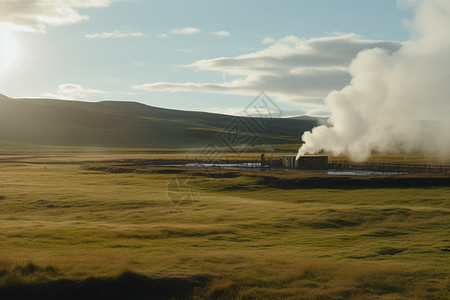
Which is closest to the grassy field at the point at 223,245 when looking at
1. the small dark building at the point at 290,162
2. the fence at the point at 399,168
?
the fence at the point at 399,168

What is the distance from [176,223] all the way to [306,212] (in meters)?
12.2

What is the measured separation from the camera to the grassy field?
2123cm

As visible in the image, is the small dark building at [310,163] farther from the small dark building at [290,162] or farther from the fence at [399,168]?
the fence at [399,168]

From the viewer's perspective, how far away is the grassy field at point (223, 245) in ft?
69.7

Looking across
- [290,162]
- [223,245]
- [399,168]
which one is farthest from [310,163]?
[223,245]

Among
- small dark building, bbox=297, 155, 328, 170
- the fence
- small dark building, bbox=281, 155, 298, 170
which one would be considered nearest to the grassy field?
the fence

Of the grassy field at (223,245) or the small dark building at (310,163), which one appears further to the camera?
the small dark building at (310,163)

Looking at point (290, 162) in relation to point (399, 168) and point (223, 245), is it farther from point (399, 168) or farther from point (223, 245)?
point (223, 245)

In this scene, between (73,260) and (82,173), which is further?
(82,173)

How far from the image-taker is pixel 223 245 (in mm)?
30594

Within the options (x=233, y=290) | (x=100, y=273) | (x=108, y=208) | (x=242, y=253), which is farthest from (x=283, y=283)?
(x=108, y=208)

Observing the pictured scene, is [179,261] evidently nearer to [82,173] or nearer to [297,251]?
[297,251]

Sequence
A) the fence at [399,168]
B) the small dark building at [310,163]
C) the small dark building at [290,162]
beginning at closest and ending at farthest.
Answer: the fence at [399,168] → the small dark building at [310,163] → the small dark building at [290,162]

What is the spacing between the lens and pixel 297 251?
28.5 m
